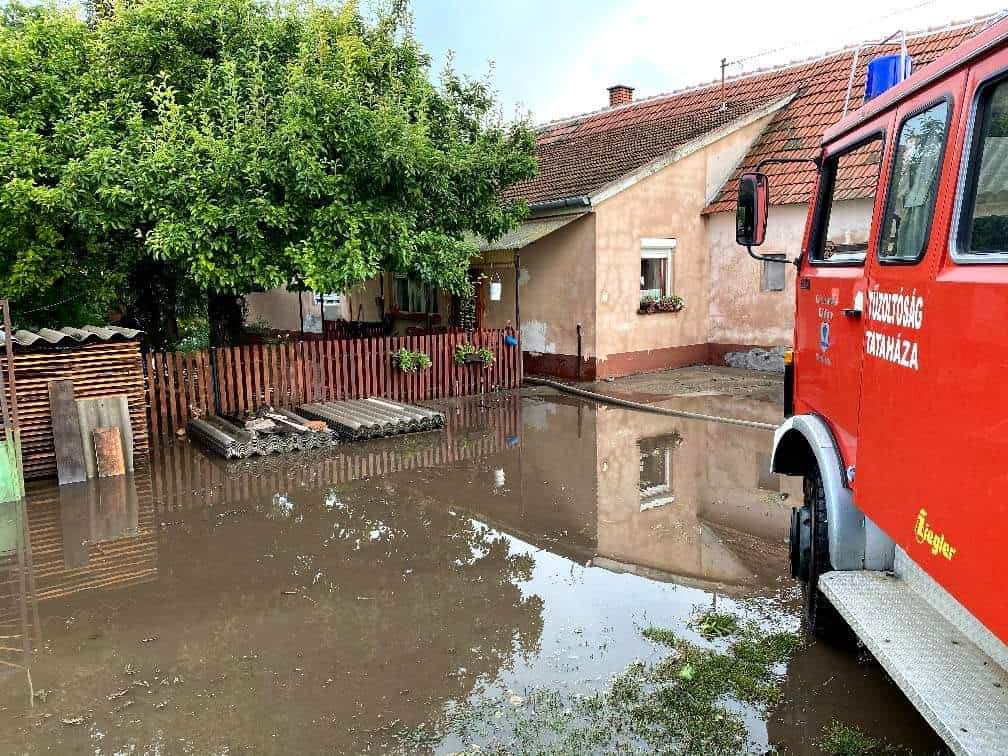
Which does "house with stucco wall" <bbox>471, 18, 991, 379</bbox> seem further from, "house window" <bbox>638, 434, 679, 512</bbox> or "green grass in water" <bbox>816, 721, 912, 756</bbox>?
"green grass in water" <bbox>816, 721, 912, 756</bbox>

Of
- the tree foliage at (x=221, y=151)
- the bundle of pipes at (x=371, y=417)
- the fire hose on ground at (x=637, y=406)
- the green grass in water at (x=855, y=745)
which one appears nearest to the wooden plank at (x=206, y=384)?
the tree foliage at (x=221, y=151)

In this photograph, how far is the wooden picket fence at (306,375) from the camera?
10500 millimetres

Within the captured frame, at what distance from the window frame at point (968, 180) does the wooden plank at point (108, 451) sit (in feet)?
27.9

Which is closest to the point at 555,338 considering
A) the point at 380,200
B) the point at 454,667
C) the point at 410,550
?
the point at 380,200

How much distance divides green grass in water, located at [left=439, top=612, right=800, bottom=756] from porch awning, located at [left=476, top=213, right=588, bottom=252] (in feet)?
33.6

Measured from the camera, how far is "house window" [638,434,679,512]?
7.49 meters

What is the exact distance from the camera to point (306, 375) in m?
11.5

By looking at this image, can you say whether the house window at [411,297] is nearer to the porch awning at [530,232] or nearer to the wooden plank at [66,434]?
the porch awning at [530,232]

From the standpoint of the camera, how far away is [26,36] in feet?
32.9

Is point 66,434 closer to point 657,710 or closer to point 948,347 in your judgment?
point 657,710

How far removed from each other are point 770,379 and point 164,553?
36.3 feet

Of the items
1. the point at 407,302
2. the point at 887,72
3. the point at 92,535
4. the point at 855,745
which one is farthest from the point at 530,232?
the point at 855,745

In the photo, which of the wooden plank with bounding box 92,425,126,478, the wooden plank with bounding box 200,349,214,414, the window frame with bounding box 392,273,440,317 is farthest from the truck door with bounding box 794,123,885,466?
the window frame with bounding box 392,273,440,317

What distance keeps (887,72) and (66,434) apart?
844cm
